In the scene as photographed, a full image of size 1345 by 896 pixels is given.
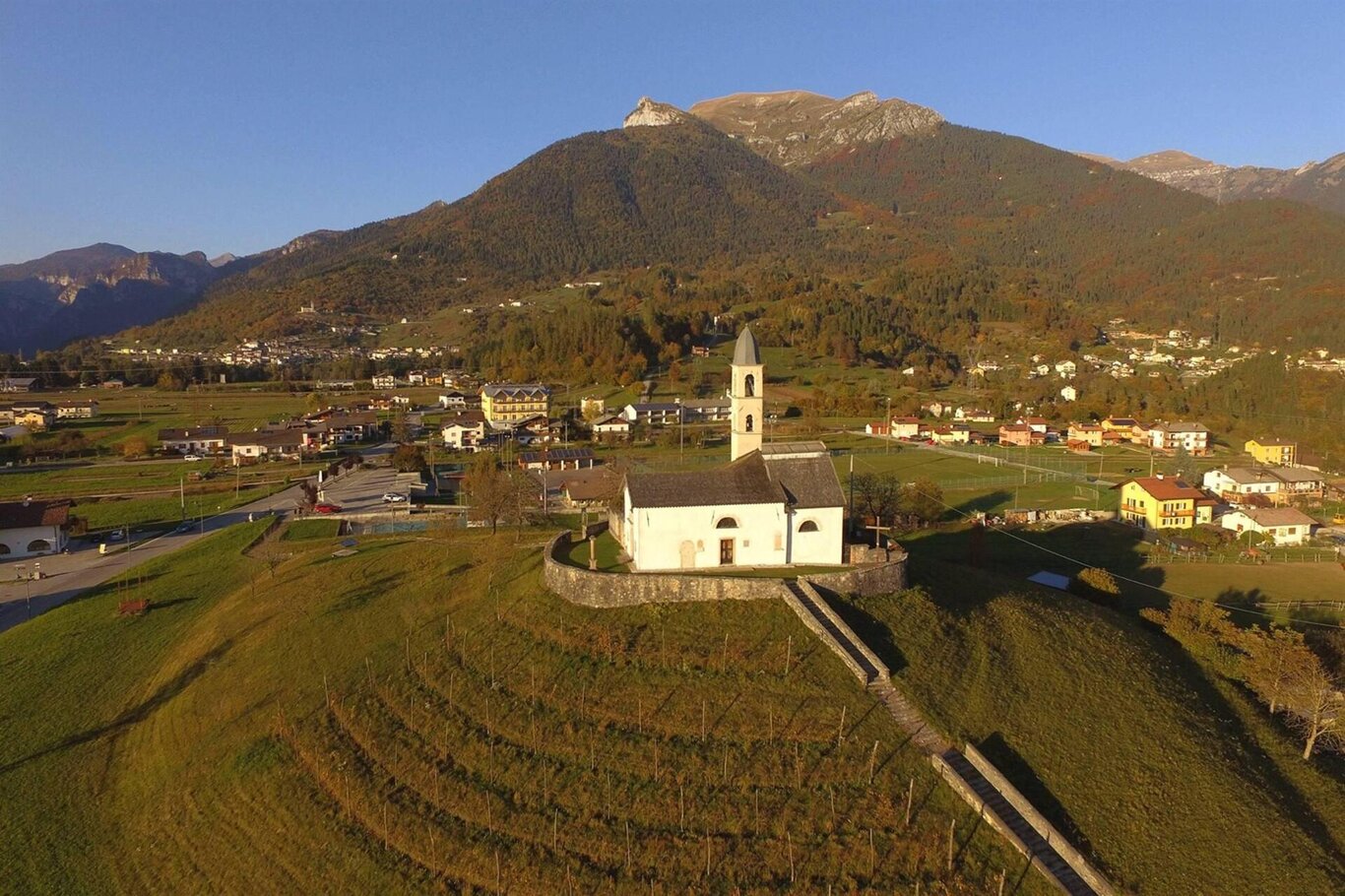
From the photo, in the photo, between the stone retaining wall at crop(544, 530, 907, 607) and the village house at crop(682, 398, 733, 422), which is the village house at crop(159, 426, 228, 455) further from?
the stone retaining wall at crop(544, 530, 907, 607)

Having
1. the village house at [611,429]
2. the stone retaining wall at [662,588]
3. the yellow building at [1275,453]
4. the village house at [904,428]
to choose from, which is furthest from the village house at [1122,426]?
the stone retaining wall at [662,588]

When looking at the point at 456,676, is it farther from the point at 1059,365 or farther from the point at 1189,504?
the point at 1059,365

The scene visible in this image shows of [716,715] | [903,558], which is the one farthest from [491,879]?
[903,558]

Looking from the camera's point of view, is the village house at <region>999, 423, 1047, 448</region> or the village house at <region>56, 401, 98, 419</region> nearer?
the village house at <region>999, 423, 1047, 448</region>

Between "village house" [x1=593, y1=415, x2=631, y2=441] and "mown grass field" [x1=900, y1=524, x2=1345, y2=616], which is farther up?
"village house" [x1=593, y1=415, x2=631, y2=441]

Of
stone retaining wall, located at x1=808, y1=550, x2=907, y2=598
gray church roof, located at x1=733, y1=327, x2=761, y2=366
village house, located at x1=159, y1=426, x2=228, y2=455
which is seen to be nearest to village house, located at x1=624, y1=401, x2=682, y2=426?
village house, located at x1=159, y1=426, x2=228, y2=455

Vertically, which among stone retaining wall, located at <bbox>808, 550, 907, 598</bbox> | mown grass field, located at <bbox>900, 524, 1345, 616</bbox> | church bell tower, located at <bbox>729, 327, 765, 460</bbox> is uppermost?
church bell tower, located at <bbox>729, 327, 765, 460</bbox>

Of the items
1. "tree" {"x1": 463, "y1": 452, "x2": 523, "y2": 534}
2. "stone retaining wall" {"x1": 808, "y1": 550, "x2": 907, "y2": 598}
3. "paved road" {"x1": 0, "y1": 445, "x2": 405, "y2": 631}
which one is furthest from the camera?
"tree" {"x1": 463, "y1": 452, "x2": 523, "y2": 534}
